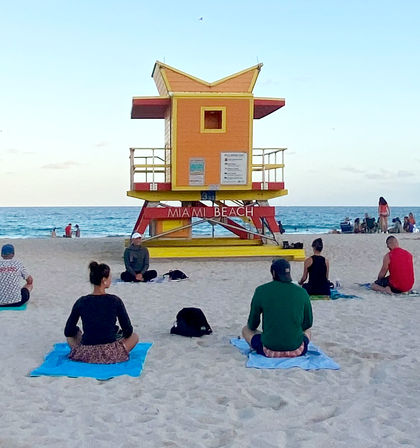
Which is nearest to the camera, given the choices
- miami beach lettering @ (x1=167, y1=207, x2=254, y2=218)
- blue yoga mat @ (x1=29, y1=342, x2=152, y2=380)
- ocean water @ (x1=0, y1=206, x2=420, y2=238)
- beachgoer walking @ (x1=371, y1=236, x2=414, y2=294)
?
blue yoga mat @ (x1=29, y1=342, x2=152, y2=380)

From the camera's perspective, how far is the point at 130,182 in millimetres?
17766

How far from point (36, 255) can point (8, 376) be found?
47.7ft

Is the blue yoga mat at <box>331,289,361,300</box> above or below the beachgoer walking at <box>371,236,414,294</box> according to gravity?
below

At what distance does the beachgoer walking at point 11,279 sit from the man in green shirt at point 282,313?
449cm

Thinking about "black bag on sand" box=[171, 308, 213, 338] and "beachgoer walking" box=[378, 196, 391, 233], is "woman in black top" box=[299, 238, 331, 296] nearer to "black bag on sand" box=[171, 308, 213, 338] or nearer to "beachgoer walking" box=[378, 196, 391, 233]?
"black bag on sand" box=[171, 308, 213, 338]

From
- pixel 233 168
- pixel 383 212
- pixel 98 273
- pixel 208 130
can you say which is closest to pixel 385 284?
pixel 98 273

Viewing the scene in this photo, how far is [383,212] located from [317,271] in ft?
64.7

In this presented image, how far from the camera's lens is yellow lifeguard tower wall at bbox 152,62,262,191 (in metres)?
17.4

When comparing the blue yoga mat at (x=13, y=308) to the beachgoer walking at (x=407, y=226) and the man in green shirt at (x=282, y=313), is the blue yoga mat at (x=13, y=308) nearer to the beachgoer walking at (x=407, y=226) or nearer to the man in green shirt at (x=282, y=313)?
the man in green shirt at (x=282, y=313)

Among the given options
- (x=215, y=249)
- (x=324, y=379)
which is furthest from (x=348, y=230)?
(x=324, y=379)

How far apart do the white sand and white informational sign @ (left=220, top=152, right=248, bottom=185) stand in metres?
7.92

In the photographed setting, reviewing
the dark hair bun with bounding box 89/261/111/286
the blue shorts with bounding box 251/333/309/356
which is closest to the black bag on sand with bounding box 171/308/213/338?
the blue shorts with bounding box 251/333/309/356

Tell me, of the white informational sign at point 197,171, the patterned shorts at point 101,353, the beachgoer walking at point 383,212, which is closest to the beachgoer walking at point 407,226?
the beachgoer walking at point 383,212

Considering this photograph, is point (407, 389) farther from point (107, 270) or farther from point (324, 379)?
point (107, 270)
